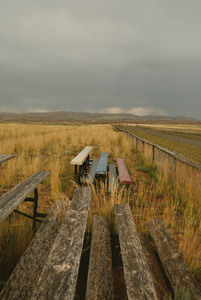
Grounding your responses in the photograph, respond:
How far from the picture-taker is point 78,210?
1.60 m

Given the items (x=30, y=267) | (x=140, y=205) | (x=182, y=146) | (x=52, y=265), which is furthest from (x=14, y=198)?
(x=182, y=146)

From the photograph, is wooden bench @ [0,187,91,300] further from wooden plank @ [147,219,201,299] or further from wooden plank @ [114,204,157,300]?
wooden plank @ [147,219,201,299]

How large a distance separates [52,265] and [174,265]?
106cm

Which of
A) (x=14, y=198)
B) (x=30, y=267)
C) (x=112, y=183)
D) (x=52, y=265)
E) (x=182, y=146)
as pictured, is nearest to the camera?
(x=52, y=265)

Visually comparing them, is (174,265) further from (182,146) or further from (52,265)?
(182,146)

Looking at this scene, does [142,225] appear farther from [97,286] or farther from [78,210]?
[97,286]

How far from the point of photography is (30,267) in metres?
1.22

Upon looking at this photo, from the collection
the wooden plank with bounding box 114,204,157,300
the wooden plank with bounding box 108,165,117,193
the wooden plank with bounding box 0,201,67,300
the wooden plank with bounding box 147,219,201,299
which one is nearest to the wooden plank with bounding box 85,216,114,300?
the wooden plank with bounding box 114,204,157,300

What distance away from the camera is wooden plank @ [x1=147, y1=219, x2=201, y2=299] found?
50.0 inches

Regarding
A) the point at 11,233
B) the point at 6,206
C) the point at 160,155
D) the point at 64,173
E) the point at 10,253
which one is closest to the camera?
the point at 6,206

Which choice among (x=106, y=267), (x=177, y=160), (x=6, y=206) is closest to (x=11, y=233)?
(x=6, y=206)

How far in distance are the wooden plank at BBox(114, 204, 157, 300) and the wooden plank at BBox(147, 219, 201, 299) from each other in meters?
0.31

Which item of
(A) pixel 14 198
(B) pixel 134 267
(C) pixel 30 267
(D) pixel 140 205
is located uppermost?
(A) pixel 14 198

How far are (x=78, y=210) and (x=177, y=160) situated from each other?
3160 millimetres
